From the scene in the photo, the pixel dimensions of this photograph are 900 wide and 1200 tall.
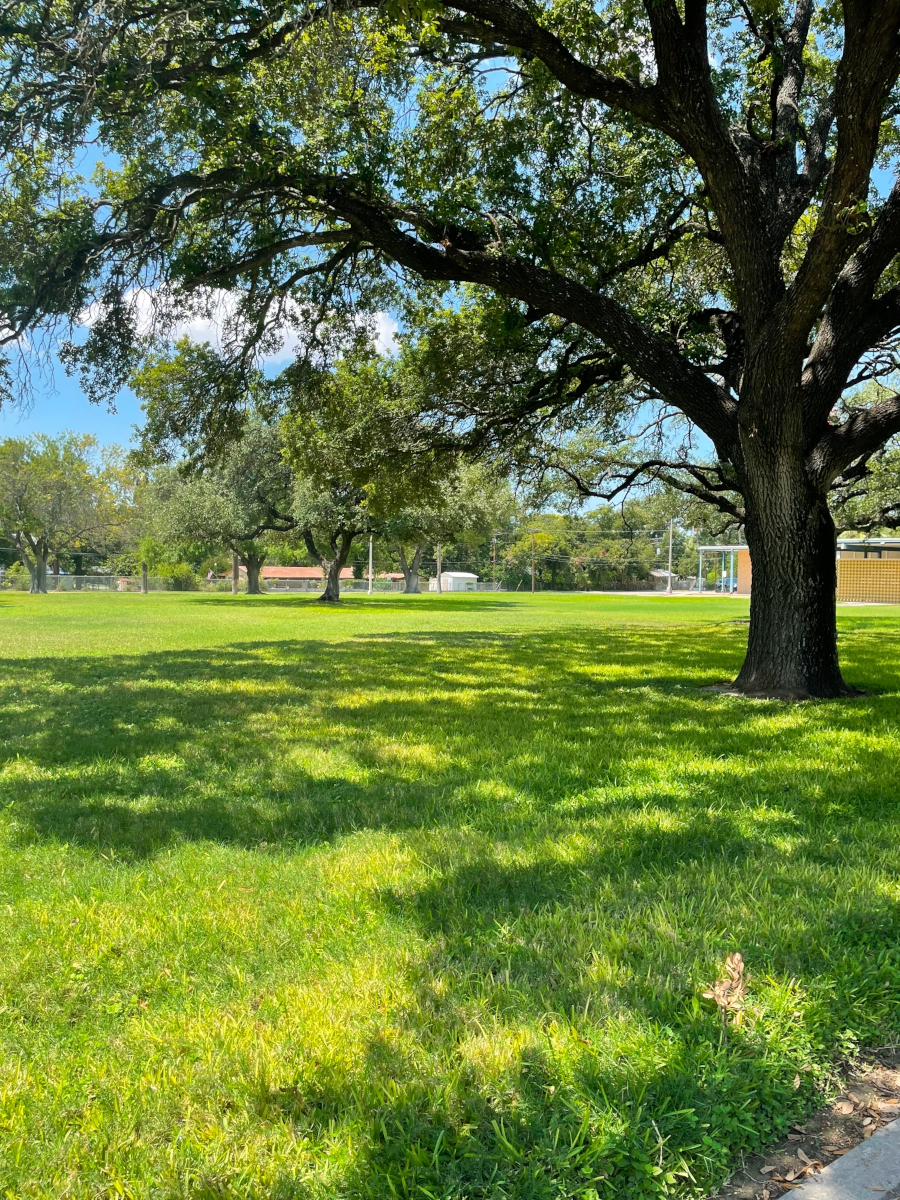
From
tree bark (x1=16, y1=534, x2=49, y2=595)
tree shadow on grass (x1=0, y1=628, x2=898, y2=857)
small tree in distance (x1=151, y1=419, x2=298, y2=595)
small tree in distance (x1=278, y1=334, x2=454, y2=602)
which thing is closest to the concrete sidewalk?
tree shadow on grass (x1=0, y1=628, x2=898, y2=857)

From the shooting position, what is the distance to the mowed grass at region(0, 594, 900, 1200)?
6.15 ft

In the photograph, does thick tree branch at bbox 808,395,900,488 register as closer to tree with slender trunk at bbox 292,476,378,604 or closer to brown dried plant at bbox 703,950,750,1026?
brown dried plant at bbox 703,950,750,1026

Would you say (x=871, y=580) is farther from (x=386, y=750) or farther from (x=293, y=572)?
(x=293, y=572)

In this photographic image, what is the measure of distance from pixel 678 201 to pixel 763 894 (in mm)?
10735

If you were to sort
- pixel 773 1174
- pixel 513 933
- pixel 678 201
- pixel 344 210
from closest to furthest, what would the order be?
pixel 773 1174 → pixel 513 933 → pixel 344 210 → pixel 678 201

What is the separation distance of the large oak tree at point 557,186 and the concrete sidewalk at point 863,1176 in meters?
5.86

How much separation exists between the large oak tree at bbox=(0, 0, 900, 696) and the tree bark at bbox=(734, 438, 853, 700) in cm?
3

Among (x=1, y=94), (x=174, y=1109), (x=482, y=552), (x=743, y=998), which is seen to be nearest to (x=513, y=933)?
(x=743, y=998)

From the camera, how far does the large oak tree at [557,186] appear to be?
22.0 ft

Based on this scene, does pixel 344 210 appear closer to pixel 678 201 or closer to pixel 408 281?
pixel 408 281

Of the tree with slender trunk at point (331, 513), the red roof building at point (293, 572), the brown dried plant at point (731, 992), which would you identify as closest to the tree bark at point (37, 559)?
the tree with slender trunk at point (331, 513)

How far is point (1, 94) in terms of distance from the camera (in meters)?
7.58

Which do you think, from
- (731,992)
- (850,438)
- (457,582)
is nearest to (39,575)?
(457,582)

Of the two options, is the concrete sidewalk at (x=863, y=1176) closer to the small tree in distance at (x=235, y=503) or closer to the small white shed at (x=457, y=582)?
the small tree in distance at (x=235, y=503)
